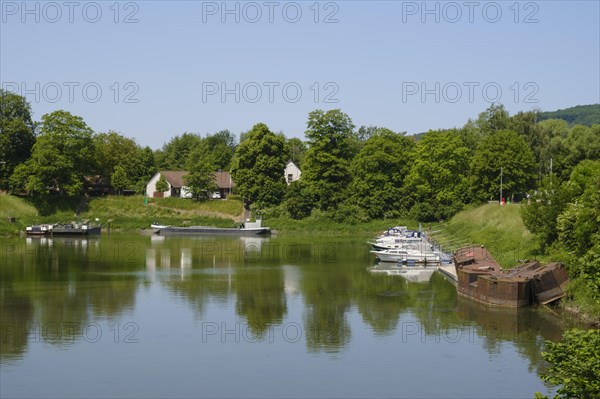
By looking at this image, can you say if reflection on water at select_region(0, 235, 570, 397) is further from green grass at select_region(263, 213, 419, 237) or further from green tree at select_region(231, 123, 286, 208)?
green tree at select_region(231, 123, 286, 208)

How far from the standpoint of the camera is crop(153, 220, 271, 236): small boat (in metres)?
82.9

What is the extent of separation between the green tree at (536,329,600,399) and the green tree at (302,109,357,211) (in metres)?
71.9

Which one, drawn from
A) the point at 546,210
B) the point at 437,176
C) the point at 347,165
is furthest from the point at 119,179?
the point at 546,210

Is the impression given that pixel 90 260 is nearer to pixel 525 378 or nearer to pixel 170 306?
pixel 170 306

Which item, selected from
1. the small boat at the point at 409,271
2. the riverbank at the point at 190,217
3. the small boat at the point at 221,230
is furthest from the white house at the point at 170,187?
the small boat at the point at 409,271

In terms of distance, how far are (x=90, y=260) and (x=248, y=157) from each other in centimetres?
3679

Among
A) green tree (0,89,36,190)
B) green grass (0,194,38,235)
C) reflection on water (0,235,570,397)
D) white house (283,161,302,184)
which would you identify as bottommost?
reflection on water (0,235,570,397)

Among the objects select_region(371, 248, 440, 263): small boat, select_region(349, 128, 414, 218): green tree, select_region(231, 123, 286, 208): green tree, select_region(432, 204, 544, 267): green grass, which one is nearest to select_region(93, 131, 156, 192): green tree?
select_region(231, 123, 286, 208): green tree

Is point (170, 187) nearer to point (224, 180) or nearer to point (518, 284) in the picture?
point (224, 180)

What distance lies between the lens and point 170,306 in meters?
39.6

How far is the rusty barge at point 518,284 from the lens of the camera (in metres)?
38.4

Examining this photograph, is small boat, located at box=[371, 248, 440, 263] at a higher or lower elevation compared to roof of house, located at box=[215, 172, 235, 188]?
lower

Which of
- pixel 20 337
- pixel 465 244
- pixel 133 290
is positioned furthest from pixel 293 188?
pixel 20 337

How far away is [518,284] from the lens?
126 feet
